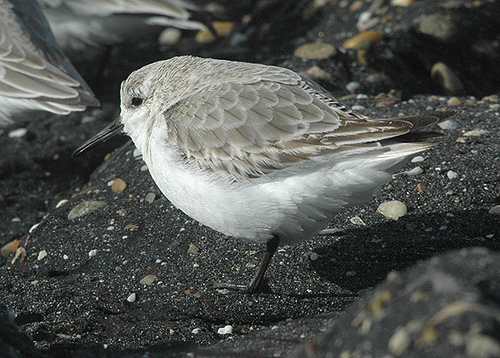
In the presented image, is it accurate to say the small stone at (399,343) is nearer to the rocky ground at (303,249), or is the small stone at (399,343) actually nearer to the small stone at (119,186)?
the rocky ground at (303,249)

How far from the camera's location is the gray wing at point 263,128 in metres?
2.81

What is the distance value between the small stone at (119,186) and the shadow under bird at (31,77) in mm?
651

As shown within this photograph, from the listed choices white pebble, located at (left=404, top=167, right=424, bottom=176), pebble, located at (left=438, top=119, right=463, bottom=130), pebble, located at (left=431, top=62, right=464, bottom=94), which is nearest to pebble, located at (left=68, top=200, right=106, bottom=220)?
white pebble, located at (left=404, top=167, right=424, bottom=176)

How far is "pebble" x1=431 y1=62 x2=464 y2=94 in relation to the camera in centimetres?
524

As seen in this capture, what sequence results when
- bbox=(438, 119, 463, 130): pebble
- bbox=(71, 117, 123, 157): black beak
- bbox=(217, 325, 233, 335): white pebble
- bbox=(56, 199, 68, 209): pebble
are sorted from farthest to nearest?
bbox=(56, 199, 68, 209): pebble
bbox=(438, 119, 463, 130): pebble
bbox=(71, 117, 123, 157): black beak
bbox=(217, 325, 233, 335): white pebble

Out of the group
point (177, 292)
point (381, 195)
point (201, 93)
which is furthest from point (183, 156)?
point (381, 195)

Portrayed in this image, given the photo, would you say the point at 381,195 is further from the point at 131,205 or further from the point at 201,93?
the point at 131,205

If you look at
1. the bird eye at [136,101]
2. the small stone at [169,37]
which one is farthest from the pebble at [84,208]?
the small stone at [169,37]

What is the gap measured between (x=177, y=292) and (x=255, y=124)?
3.75ft

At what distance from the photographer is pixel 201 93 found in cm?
314

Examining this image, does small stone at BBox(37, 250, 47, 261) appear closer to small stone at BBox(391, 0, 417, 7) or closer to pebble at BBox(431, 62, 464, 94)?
pebble at BBox(431, 62, 464, 94)

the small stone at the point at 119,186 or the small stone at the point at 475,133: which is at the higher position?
the small stone at the point at 119,186

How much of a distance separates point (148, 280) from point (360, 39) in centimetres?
338

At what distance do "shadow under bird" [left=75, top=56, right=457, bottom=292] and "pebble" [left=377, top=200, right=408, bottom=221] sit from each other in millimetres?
796
